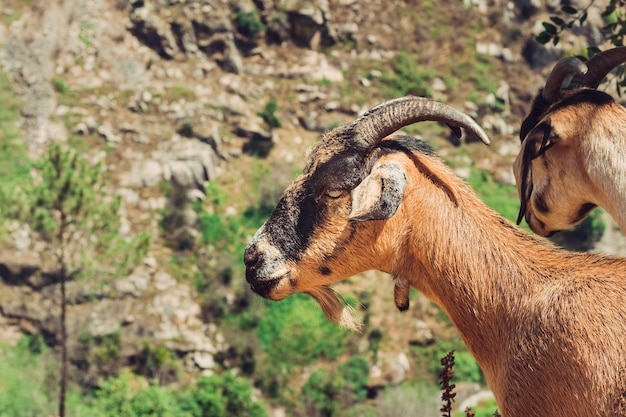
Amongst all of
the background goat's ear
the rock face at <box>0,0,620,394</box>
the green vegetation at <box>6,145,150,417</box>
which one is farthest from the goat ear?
the rock face at <box>0,0,620,394</box>

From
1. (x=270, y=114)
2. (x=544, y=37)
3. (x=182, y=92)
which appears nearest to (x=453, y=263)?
(x=544, y=37)

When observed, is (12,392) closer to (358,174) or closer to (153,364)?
(153,364)

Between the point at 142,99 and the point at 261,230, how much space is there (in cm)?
3487

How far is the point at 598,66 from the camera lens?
5.15 metres

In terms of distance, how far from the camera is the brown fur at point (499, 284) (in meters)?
3.61

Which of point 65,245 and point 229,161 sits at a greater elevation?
point 65,245

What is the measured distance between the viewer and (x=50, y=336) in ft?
100

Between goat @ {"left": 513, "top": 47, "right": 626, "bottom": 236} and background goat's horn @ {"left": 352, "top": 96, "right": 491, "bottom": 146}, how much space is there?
0.66 m

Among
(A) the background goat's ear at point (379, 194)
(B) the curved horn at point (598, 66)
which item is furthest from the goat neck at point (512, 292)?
(B) the curved horn at point (598, 66)

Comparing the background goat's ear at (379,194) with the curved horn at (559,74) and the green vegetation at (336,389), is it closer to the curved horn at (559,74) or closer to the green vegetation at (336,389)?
the curved horn at (559,74)

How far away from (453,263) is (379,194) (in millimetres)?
525

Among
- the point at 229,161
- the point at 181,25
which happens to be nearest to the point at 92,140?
the point at 229,161

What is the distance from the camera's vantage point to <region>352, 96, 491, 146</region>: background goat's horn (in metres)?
4.31

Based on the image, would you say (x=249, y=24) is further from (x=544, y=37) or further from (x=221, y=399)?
(x=544, y=37)
